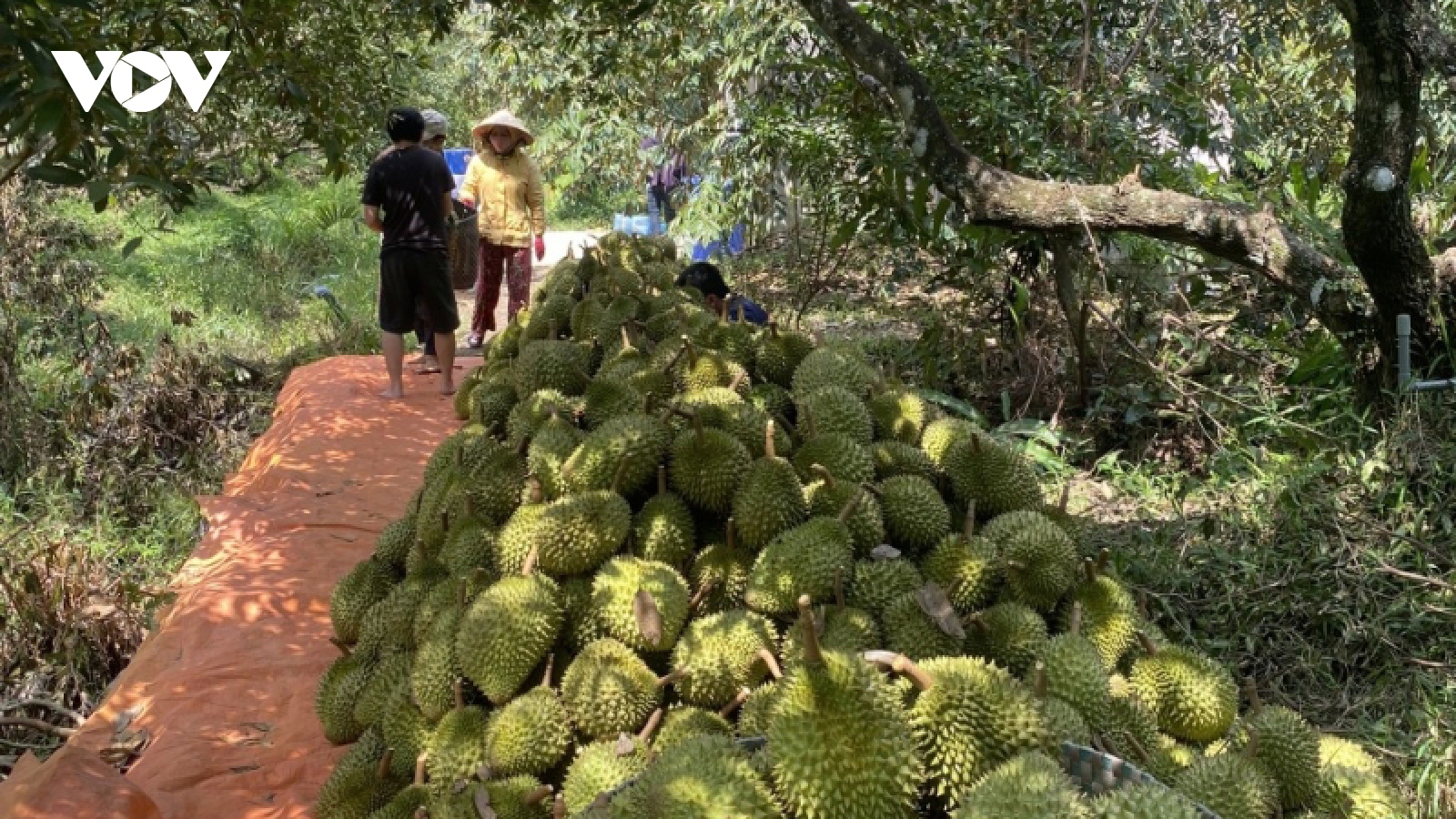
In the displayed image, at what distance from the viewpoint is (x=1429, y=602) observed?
119 inches

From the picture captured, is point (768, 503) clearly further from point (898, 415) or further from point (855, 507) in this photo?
point (898, 415)

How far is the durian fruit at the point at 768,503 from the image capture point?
7.34 feet

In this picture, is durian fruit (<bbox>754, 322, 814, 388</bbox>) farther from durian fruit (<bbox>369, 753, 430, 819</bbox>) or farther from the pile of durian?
durian fruit (<bbox>369, 753, 430, 819</bbox>)

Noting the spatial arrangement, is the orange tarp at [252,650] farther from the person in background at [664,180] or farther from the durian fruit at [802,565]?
the person in background at [664,180]

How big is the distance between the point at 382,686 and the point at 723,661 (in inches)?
36.0

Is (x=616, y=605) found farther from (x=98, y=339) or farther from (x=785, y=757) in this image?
(x=98, y=339)

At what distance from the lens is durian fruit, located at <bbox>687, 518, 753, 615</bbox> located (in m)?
2.21

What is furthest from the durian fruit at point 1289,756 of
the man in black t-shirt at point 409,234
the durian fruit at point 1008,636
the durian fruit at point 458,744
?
the man in black t-shirt at point 409,234

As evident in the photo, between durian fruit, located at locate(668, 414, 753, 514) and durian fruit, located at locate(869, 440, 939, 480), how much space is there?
1.05ft

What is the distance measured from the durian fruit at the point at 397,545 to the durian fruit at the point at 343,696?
26cm

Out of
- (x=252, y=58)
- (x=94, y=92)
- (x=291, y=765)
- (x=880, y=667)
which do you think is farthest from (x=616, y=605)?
(x=252, y=58)

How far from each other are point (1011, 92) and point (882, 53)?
1162mm

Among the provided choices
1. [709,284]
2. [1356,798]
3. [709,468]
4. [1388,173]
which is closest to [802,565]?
[709,468]

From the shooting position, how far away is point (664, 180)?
11.5 meters
